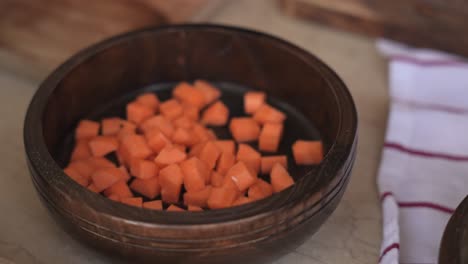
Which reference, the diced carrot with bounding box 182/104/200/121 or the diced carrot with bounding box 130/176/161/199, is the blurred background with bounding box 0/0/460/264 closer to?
the diced carrot with bounding box 130/176/161/199

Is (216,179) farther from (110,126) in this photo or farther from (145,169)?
(110,126)

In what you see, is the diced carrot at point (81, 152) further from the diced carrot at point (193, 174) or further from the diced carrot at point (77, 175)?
the diced carrot at point (193, 174)

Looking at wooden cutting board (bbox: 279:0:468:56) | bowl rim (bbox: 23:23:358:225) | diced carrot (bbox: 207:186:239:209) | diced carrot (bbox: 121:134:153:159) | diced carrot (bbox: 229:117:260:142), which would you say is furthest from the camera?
wooden cutting board (bbox: 279:0:468:56)

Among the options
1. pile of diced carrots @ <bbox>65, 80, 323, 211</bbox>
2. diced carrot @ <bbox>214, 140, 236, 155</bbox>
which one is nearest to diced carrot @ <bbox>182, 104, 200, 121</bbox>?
pile of diced carrots @ <bbox>65, 80, 323, 211</bbox>

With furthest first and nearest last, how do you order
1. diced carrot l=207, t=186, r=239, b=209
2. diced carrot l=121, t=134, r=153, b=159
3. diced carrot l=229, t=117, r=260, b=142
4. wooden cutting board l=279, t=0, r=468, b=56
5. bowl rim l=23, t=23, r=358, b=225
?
1. wooden cutting board l=279, t=0, r=468, b=56
2. diced carrot l=229, t=117, r=260, b=142
3. diced carrot l=121, t=134, r=153, b=159
4. diced carrot l=207, t=186, r=239, b=209
5. bowl rim l=23, t=23, r=358, b=225

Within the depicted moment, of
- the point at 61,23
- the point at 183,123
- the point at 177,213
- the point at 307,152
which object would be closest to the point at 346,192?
the point at 307,152

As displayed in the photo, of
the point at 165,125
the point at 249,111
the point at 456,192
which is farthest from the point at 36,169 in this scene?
the point at 456,192

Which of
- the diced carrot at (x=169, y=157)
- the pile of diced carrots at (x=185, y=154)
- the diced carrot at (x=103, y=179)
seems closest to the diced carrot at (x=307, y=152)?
the pile of diced carrots at (x=185, y=154)

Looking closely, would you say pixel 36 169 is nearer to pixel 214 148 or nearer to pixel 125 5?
pixel 214 148
